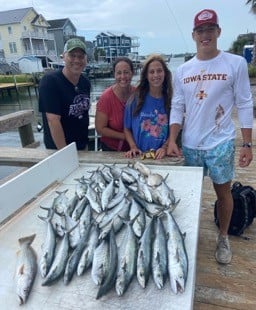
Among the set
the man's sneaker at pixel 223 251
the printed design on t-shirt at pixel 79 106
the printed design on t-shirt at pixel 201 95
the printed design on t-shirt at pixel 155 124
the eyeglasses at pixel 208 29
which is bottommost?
the man's sneaker at pixel 223 251

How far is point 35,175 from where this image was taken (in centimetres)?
205

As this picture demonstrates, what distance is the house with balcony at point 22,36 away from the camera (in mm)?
46844

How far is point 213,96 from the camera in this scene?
2.23 m

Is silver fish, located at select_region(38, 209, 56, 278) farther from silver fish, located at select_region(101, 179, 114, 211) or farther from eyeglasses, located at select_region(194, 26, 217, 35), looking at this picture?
eyeglasses, located at select_region(194, 26, 217, 35)

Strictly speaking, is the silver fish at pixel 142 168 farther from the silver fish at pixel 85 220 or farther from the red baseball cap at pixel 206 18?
the red baseball cap at pixel 206 18

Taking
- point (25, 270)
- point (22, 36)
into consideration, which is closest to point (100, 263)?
point (25, 270)

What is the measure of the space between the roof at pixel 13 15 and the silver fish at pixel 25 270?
170 ft

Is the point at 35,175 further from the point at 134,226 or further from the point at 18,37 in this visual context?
the point at 18,37

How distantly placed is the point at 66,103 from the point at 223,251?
1.86m

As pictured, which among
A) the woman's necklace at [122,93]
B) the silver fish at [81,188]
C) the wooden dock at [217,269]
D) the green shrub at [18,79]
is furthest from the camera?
the green shrub at [18,79]

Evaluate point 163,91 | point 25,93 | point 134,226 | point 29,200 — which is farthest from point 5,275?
point 25,93

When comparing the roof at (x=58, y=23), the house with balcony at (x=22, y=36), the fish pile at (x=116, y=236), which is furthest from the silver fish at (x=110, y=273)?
the roof at (x=58, y=23)

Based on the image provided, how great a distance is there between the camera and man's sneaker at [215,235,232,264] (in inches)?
100

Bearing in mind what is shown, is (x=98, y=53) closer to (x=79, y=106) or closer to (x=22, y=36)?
(x=22, y=36)
